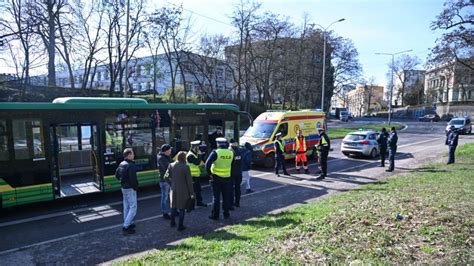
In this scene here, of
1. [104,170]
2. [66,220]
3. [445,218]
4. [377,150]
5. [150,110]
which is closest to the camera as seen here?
[445,218]

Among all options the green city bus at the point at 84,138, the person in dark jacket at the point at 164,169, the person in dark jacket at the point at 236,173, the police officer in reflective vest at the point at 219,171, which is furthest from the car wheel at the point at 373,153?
the person in dark jacket at the point at 164,169

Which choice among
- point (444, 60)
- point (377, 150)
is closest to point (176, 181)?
point (377, 150)

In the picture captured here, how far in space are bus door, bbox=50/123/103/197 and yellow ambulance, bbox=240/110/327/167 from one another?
6.62m

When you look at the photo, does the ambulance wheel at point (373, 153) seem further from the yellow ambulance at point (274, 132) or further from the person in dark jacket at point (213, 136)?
the person in dark jacket at point (213, 136)

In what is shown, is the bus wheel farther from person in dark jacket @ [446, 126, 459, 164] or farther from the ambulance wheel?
person in dark jacket @ [446, 126, 459, 164]

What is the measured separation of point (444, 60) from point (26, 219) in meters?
24.1

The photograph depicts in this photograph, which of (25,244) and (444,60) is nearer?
(25,244)

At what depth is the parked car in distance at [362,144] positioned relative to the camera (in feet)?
56.1

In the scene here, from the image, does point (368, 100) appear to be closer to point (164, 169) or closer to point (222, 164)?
point (222, 164)

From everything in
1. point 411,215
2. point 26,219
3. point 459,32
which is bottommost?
point 26,219

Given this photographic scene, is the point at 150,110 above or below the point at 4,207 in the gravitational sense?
above

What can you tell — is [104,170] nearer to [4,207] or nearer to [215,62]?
[4,207]

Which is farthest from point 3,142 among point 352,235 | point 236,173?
point 352,235

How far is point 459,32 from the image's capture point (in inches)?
746
